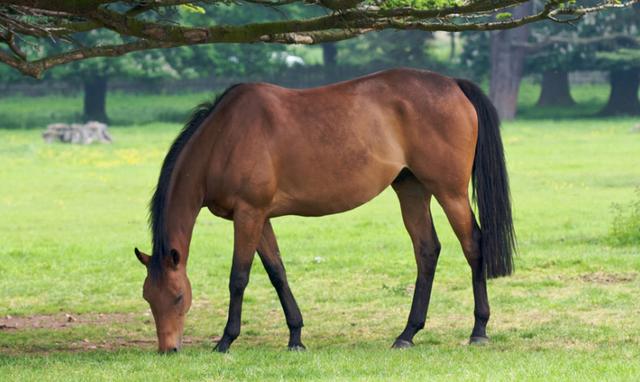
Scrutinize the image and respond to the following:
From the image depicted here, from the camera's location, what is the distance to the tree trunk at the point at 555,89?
178 feet

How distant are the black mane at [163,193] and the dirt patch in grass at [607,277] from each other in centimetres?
533

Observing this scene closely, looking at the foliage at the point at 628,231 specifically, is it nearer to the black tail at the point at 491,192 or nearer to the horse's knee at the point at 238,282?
the black tail at the point at 491,192

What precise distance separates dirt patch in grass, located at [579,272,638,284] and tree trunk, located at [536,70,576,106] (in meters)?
40.6

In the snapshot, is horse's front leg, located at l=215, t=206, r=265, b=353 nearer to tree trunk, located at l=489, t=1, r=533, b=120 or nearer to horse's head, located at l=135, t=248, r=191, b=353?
horse's head, located at l=135, t=248, r=191, b=353

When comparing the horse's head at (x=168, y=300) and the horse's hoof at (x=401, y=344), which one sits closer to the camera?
the horse's head at (x=168, y=300)

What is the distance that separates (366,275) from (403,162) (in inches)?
180

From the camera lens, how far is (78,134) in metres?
38.3

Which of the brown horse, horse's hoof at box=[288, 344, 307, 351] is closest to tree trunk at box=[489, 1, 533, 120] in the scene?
the brown horse

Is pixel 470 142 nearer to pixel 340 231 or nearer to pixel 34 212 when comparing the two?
pixel 340 231

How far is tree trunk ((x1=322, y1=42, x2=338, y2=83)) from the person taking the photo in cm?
5562

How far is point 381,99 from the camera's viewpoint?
34.7ft

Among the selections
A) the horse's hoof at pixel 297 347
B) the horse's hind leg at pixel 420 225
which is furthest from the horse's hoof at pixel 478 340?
the horse's hoof at pixel 297 347

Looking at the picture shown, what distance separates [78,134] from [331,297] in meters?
26.2

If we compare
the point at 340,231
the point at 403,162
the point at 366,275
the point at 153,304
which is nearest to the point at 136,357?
the point at 153,304
